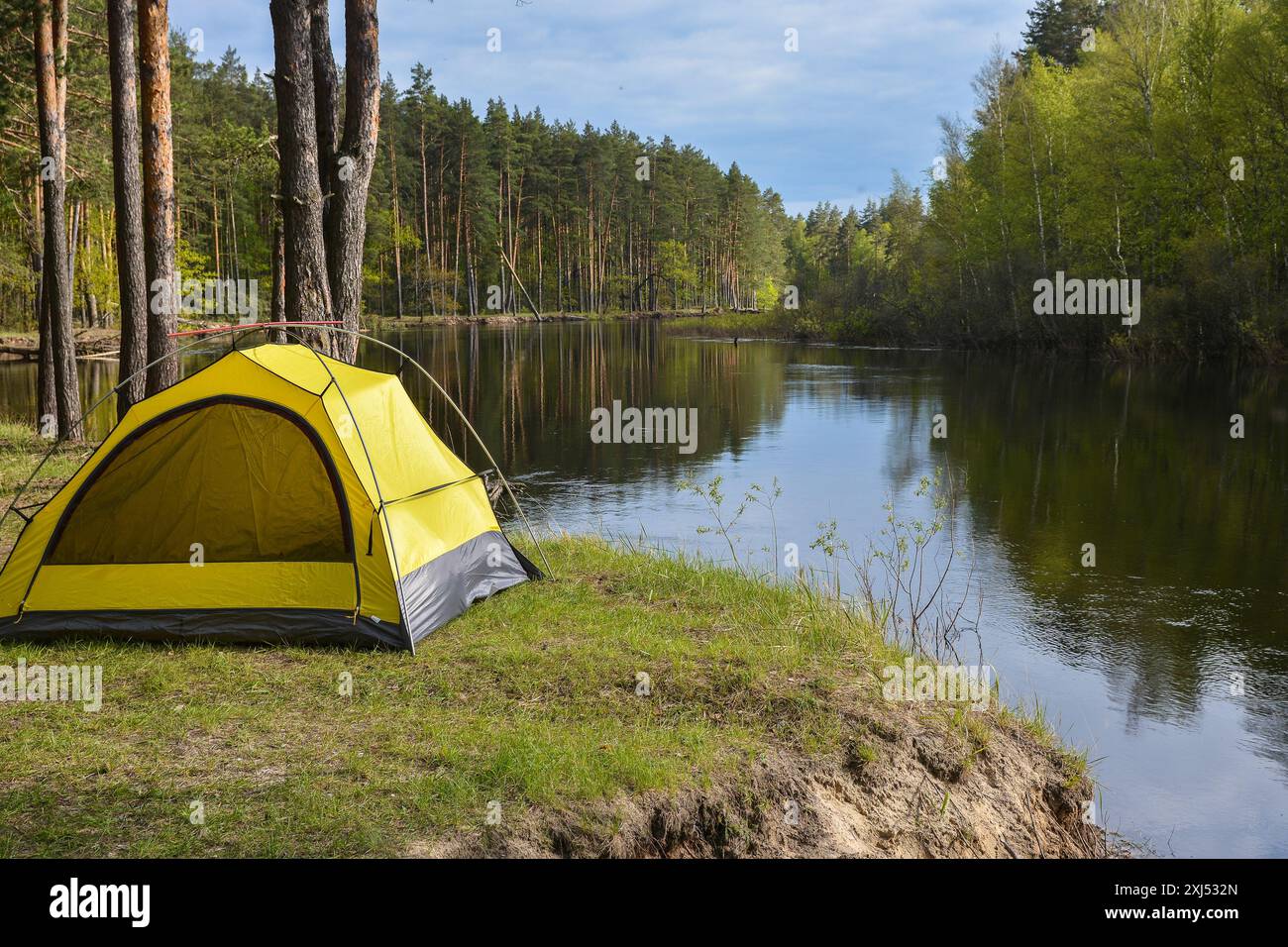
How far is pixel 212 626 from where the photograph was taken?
275 inches

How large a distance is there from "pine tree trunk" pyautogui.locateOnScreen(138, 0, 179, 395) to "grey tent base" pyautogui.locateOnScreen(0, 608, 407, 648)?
633 cm

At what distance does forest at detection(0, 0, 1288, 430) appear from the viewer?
2398cm

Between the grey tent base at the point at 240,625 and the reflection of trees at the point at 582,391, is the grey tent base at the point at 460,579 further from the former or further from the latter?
the reflection of trees at the point at 582,391

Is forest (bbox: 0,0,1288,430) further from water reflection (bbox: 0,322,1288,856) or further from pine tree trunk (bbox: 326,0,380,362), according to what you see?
water reflection (bbox: 0,322,1288,856)

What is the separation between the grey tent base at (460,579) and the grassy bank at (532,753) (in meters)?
0.18
